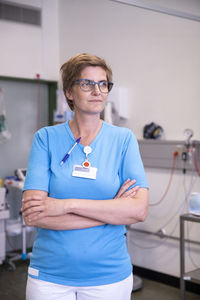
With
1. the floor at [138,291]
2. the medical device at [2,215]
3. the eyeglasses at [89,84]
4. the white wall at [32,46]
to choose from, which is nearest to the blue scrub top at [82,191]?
the eyeglasses at [89,84]

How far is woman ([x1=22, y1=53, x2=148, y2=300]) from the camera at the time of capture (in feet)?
4.37

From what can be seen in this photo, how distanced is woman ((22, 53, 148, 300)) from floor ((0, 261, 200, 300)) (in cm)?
227

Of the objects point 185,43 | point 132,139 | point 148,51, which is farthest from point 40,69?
point 132,139

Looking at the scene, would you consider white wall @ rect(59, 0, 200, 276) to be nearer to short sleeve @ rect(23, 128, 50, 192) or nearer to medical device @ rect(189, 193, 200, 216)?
medical device @ rect(189, 193, 200, 216)

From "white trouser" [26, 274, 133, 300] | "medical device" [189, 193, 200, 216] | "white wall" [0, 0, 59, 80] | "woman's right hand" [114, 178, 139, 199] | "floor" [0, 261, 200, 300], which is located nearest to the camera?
"white trouser" [26, 274, 133, 300]

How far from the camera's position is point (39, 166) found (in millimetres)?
1419

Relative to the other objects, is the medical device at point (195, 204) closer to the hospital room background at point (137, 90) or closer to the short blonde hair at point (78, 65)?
the hospital room background at point (137, 90)

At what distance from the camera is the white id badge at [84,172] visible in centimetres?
135

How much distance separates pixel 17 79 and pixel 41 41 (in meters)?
0.56

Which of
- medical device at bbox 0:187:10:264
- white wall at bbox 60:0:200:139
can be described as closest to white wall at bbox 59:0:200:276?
white wall at bbox 60:0:200:139

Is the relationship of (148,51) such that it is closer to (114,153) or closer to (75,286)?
(114,153)

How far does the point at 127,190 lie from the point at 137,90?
2671 millimetres

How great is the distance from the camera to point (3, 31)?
4.69m

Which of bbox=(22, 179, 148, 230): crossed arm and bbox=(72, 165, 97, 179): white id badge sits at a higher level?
bbox=(72, 165, 97, 179): white id badge
